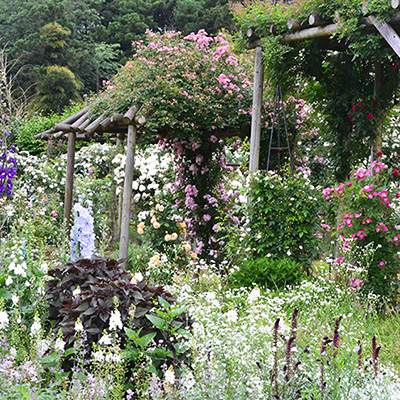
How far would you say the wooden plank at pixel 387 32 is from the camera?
4348 mm

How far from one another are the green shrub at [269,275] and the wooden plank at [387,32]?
7.18 feet

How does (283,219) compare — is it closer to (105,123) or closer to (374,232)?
(374,232)

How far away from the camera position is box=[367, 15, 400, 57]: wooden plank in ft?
14.3

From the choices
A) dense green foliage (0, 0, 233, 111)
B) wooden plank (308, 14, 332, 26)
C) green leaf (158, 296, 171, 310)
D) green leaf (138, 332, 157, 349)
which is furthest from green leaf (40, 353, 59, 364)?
dense green foliage (0, 0, 233, 111)

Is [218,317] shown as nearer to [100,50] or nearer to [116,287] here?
[116,287]

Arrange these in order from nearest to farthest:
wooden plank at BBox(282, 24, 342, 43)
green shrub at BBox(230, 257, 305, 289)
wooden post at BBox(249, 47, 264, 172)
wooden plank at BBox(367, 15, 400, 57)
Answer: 1. wooden plank at BBox(367, 15, 400, 57)
2. green shrub at BBox(230, 257, 305, 289)
3. wooden plank at BBox(282, 24, 342, 43)
4. wooden post at BBox(249, 47, 264, 172)

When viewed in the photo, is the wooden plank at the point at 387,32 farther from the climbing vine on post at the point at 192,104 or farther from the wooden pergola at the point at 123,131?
the wooden pergola at the point at 123,131

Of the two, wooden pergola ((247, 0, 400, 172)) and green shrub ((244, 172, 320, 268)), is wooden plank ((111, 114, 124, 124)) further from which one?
green shrub ((244, 172, 320, 268))

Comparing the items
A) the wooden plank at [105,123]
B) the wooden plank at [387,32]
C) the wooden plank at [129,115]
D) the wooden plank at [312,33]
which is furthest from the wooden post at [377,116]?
the wooden plank at [105,123]

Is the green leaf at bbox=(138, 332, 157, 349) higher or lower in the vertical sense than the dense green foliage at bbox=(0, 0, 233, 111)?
lower

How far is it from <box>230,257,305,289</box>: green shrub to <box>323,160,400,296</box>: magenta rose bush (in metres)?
0.47

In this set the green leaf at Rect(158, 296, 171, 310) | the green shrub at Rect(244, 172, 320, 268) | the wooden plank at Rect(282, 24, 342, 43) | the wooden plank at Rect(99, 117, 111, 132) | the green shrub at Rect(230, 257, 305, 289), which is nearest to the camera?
the green leaf at Rect(158, 296, 171, 310)

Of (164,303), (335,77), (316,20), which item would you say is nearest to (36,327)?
(164,303)

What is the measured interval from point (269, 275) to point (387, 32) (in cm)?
246
